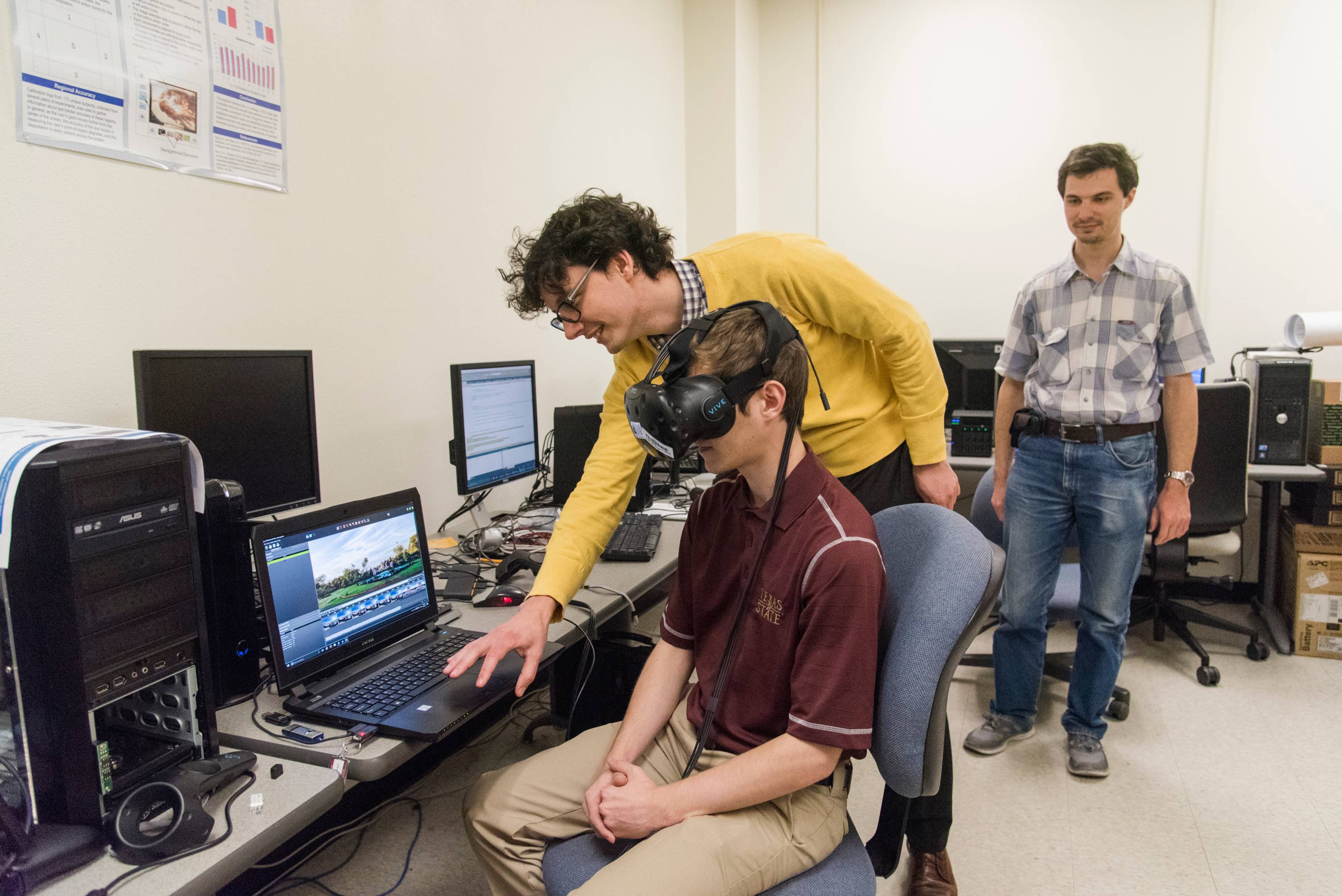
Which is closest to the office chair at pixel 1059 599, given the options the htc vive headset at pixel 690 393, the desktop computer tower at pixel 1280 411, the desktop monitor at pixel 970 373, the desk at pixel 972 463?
the desk at pixel 972 463

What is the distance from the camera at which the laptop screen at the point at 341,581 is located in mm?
1236

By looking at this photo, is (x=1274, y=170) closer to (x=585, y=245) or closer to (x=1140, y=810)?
(x=1140, y=810)

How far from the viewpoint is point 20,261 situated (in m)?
1.30

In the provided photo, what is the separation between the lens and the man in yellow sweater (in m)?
1.33

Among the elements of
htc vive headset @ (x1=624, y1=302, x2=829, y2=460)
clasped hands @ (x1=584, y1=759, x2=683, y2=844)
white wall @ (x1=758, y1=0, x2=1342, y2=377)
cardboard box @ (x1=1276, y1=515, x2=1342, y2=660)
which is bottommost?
cardboard box @ (x1=1276, y1=515, x2=1342, y2=660)

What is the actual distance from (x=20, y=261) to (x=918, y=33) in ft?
12.7

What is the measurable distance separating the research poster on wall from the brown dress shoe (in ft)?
6.56

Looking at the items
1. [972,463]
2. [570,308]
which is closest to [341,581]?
[570,308]

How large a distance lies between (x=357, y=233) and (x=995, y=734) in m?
2.24

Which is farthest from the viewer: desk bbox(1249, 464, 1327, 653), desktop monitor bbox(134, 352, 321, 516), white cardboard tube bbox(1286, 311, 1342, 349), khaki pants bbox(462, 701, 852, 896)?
desk bbox(1249, 464, 1327, 653)

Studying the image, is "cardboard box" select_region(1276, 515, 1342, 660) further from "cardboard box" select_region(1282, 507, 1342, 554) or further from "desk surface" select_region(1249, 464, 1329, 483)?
"desk surface" select_region(1249, 464, 1329, 483)

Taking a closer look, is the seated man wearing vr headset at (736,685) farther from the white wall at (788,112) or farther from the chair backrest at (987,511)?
the white wall at (788,112)

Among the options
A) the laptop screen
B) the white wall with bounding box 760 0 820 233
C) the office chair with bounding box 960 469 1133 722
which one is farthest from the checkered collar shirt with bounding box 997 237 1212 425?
the white wall with bounding box 760 0 820 233

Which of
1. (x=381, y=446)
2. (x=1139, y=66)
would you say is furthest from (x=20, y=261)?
(x=1139, y=66)
